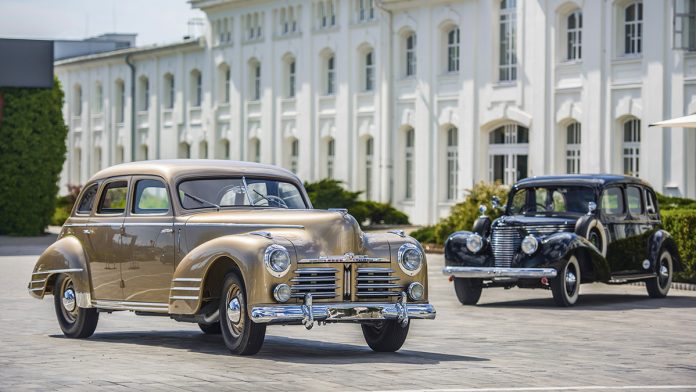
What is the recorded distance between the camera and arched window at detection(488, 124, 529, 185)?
1635 inches

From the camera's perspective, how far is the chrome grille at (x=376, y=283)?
1330 centimetres

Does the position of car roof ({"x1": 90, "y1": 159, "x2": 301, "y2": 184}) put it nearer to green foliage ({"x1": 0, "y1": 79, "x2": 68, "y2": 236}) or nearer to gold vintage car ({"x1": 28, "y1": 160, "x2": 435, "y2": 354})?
gold vintage car ({"x1": 28, "y1": 160, "x2": 435, "y2": 354})

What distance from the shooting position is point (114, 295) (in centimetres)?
1489

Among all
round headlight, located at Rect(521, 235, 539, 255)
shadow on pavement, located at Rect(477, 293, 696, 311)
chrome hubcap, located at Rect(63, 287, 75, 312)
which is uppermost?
round headlight, located at Rect(521, 235, 539, 255)

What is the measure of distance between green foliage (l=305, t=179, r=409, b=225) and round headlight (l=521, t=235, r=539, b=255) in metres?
23.3

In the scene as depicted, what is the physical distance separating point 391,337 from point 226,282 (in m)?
1.61

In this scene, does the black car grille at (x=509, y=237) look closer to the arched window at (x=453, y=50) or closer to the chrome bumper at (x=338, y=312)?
the chrome bumper at (x=338, y=312)

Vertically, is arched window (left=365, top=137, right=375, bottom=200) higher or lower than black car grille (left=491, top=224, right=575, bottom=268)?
higher

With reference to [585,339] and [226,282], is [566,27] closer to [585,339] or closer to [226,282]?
[585,339]

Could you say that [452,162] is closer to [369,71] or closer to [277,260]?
[369,71]

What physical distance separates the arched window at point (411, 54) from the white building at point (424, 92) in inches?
2.7

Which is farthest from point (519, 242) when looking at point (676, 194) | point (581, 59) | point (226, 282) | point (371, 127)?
point (371, 127)

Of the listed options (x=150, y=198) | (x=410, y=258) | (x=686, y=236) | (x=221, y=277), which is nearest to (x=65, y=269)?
(x=150, y=198)

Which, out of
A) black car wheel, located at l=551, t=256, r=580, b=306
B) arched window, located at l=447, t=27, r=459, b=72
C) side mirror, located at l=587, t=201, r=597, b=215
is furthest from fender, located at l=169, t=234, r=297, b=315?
arched window, located at l=447, t=27, r=459, b=72
